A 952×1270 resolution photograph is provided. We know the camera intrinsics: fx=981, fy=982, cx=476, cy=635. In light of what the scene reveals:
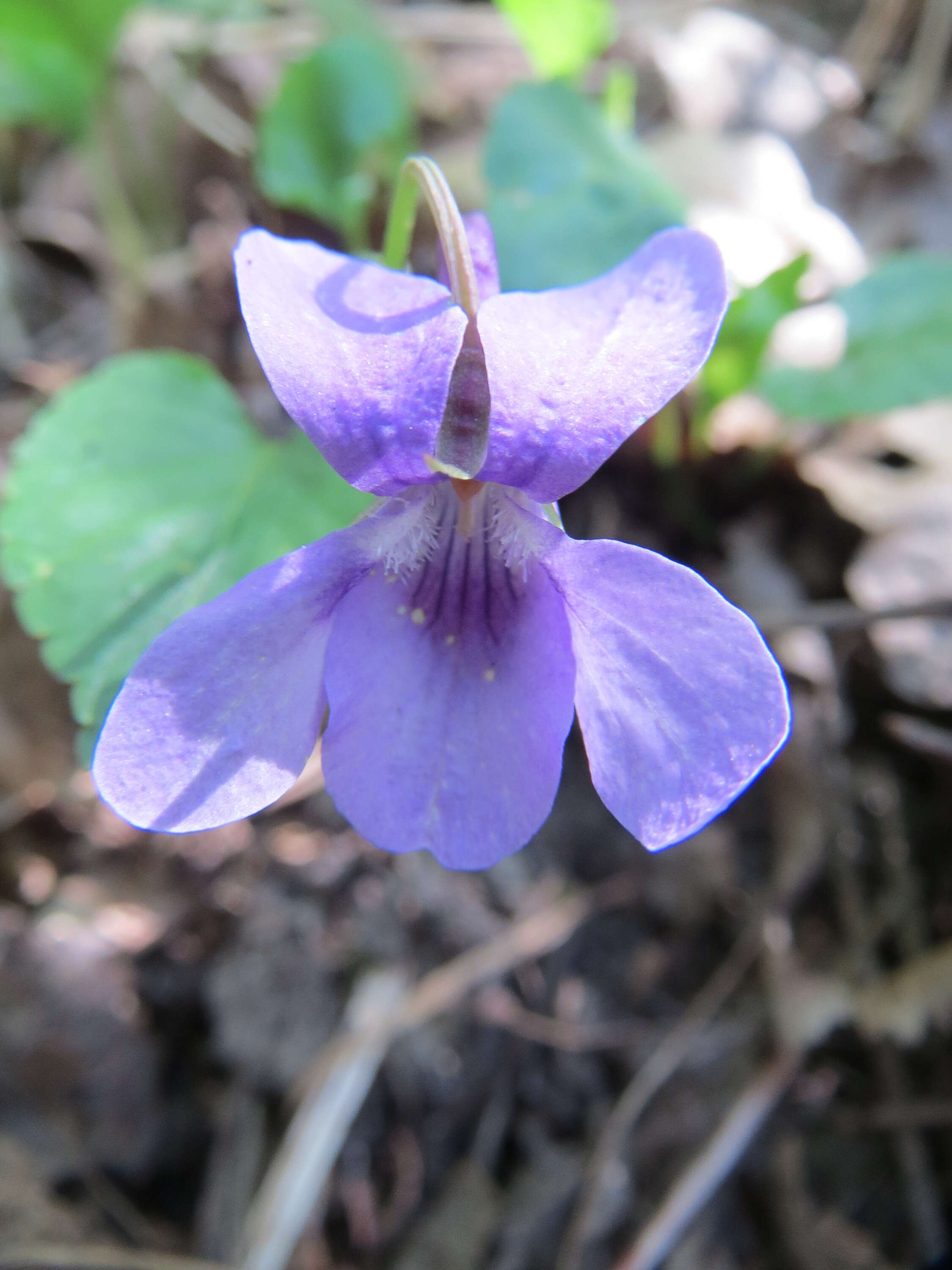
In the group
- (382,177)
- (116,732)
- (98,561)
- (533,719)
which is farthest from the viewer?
(382,177)

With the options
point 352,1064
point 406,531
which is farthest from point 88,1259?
point 406,531

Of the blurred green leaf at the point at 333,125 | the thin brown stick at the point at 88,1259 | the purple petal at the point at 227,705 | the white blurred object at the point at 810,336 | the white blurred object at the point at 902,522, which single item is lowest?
the thin brown stick at the point at 88,1259

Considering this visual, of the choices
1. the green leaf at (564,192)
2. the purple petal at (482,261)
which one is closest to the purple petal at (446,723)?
the purple petal at (482,261)

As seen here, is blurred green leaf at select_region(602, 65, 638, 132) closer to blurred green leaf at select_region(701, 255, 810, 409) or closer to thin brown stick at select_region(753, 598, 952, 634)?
blurred green leaf at select_region(701, 255, 810, 409)

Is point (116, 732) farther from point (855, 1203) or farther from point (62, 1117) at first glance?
point (855, 1203)

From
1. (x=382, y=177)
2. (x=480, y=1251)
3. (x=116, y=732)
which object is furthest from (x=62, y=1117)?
(x=382, y=177)

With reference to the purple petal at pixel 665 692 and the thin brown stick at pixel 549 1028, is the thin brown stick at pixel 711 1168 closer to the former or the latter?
the thin brown stick at pixel 549 1028

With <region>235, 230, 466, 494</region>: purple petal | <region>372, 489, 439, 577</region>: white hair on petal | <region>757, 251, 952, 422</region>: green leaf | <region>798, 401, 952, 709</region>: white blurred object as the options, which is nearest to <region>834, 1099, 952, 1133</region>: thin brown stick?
<region>798, 401, 952, 709</region>: white blurred object
